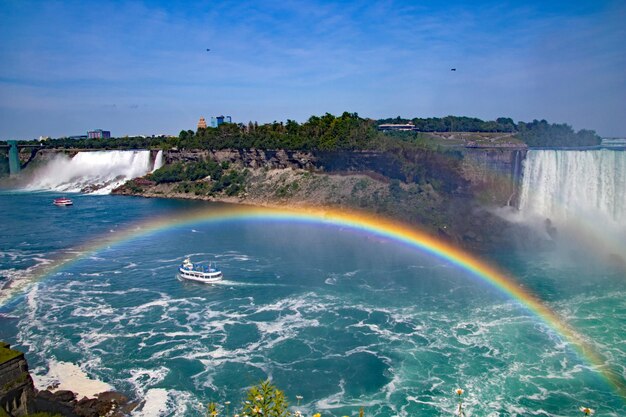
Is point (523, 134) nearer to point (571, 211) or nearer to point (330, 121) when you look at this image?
point (330, 121)

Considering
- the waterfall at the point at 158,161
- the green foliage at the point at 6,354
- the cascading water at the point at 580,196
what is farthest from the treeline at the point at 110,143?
the green foliage at the point at 6,354

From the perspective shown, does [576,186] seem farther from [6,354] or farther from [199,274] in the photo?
[6,354]

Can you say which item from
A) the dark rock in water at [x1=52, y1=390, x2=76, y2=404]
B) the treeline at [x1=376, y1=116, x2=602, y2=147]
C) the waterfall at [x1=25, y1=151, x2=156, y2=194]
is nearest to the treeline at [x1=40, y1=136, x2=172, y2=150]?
the waterfall at [x1=25, y1=151, x2=156, y2=194]

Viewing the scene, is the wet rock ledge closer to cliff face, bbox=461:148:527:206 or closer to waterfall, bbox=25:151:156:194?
cliff face, bbox=461:148:527:206

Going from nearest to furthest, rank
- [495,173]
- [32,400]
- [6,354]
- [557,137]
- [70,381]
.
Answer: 1. [6,354]
2. [32,400]
3. [70,381]
4. [495,173]
5. [557,137]

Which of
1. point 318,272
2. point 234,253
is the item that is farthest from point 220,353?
point 234,253

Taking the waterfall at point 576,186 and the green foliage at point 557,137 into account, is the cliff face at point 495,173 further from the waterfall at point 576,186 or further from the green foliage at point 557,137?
the green foliage at point 557,137

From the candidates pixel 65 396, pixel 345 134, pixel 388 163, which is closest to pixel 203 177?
pixel 345 134
